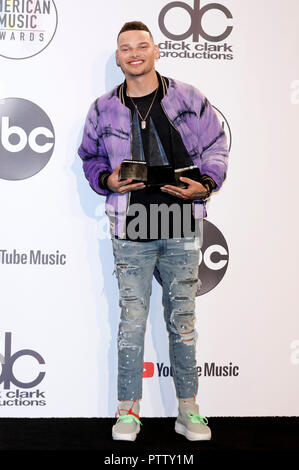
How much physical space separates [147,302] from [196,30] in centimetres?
116

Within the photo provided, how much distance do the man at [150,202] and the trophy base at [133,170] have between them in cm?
1

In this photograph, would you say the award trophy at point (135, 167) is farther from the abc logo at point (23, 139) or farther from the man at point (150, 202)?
the abc logo at point (23, 139)

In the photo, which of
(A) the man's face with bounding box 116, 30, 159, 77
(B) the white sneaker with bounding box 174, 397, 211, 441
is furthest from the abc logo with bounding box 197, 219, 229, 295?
(A) the man's face with bounding box 116, 30, 159, 77

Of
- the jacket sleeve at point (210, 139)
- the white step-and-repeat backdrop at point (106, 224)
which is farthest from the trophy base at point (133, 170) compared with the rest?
the white step-and-repeat backdrop at point (106, 224)

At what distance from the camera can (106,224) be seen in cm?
218

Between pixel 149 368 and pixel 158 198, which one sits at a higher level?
pixel 158 198

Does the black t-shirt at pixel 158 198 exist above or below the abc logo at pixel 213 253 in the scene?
above

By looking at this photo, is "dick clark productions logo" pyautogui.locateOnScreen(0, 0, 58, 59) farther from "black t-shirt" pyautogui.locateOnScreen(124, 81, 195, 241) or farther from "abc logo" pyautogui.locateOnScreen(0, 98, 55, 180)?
"black t-shirt" pyautogui.locateOnScreen(124, 81, 195, 241)

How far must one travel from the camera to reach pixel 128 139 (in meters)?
1.92

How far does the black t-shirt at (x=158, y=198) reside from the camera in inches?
74.0

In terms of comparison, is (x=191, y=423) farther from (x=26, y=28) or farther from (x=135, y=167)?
(x=26, y=28)

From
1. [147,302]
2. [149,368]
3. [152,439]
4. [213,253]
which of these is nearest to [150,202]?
[147,302]

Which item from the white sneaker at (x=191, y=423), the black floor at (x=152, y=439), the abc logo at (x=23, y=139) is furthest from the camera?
the abc logo at (x=23, y=139)

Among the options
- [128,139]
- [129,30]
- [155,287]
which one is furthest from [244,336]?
[129,30]
